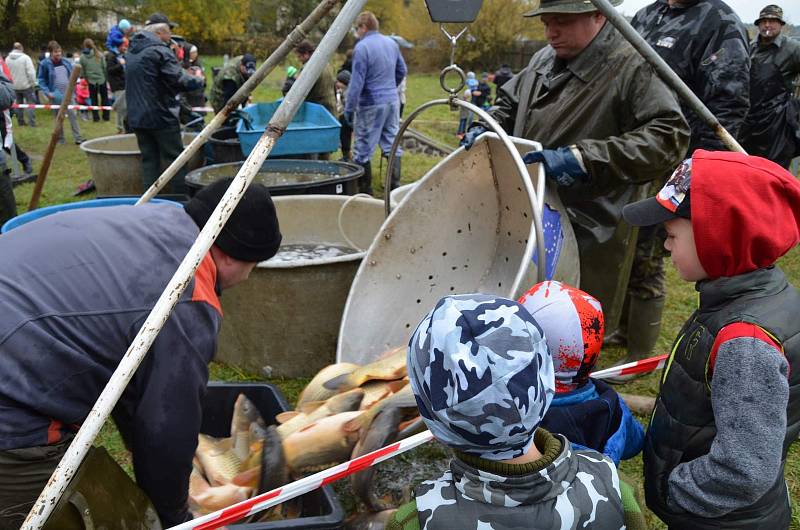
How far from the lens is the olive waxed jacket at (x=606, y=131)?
9.29ft

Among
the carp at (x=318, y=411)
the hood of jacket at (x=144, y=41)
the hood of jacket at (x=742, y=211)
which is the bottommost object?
the carp at (x=318, y=411)

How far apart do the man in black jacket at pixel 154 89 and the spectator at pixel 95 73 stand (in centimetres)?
908

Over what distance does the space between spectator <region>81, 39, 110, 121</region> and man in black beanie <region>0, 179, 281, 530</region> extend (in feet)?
47.7

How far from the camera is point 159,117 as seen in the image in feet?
21.2

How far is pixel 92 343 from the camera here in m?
1.66

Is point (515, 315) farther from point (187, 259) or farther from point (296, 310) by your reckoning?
point (296, 310)

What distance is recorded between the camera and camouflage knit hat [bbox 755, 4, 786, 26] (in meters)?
5.58

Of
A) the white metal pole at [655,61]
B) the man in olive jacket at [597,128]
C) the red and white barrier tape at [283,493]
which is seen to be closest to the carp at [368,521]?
the red and white barrier tape at [283,493]

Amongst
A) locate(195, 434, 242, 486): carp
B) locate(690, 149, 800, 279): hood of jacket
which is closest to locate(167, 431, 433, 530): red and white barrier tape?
locate(195, 434, 242, 486): carp

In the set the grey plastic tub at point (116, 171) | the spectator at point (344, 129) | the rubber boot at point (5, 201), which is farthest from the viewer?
the spectator at point (344, 129)

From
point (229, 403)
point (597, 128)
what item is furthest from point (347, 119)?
point (229, 403)

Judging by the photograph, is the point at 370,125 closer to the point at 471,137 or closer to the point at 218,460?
the point at 471,137

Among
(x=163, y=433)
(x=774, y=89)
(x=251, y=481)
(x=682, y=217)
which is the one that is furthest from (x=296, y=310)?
(x=774, y=89)

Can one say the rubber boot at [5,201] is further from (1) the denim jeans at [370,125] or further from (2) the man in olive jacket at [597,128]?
(2) the man in olive jacket at [597,128]
